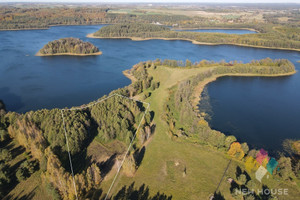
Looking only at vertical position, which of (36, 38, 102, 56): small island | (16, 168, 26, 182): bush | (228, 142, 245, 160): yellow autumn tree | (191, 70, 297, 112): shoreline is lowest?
(16, 168, 26, 182): bush

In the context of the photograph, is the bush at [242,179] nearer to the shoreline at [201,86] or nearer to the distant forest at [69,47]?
the shoreline at [201,86]

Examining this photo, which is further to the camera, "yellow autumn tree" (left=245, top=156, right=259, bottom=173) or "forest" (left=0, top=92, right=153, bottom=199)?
"yellow autumn tree" (left=245, top=156, right=259, bottom=173)

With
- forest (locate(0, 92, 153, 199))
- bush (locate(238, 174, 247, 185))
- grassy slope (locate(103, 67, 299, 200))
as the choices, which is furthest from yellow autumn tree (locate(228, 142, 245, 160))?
forest (locate(0, 92, 153, 199))

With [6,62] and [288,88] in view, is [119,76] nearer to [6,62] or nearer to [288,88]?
[6,62]

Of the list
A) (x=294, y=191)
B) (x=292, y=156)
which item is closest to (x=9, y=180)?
(x=294, y=191)

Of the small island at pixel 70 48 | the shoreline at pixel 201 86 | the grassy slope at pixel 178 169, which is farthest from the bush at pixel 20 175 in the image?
the small island at pixel 70 48

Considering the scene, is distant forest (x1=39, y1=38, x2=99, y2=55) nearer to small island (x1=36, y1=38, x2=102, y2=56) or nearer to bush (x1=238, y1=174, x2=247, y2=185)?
small island (x1=36, y1=38, x2=102, y2=56)

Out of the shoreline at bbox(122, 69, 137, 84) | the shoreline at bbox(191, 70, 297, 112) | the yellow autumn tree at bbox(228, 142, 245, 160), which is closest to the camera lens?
the yellow autumn tree at bbox(228, 142, 245, 160)
